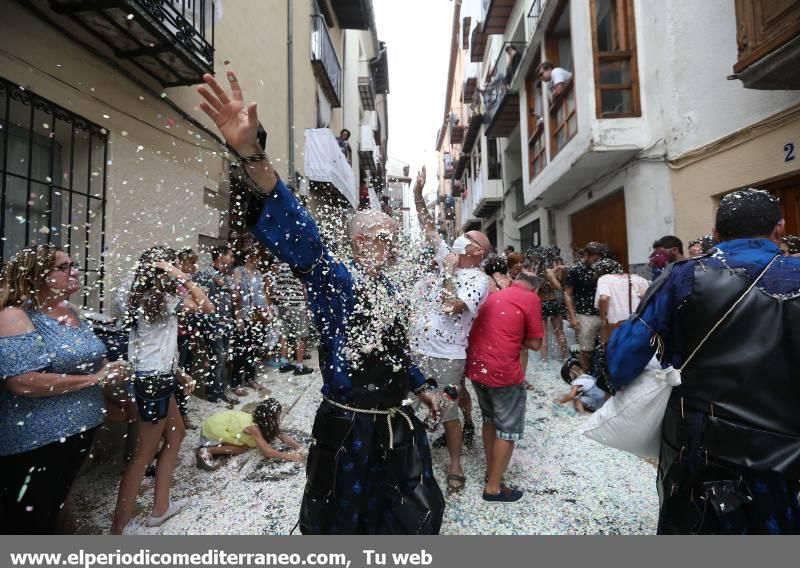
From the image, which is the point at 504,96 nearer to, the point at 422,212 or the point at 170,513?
the point at 422,212

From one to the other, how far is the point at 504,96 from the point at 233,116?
12.3 meters

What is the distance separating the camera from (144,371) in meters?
2.44

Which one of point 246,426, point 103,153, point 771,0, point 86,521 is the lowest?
point 86,521

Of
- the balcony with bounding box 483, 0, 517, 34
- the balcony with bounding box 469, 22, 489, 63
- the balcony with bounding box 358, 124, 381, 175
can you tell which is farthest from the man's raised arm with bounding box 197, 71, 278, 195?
the balcony with bounding box 469, 22, 489, 63

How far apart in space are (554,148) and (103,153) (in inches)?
314

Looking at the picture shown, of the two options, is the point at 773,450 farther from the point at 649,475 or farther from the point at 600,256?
the point at 600,256

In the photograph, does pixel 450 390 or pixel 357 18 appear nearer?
pixel 450 390

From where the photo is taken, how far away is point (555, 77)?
800 cm

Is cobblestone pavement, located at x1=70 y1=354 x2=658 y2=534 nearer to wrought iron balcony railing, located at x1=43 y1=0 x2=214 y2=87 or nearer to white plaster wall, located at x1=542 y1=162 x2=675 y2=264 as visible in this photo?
wrought iron balcony railing, located at x1=43 y1=0 x2=214 y2=87

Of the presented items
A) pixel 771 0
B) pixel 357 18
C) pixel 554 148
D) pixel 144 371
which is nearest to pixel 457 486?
pixel 144 371

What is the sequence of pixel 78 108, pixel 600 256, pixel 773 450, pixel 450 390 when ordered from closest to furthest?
pixel 773 450 → pixel 450 390 → pixel 78 108 → pixel 600 256

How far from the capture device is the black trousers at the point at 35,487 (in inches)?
71.6

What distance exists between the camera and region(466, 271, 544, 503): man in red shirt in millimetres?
2848

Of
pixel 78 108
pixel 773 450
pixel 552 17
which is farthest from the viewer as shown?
pixel 552 17
